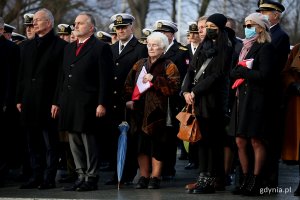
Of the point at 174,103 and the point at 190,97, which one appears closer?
the point at 190,97

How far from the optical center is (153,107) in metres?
11.5

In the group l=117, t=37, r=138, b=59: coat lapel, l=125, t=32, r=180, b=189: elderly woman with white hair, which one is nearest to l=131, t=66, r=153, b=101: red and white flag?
l=125, t=32, r=180, b=189: elderly woman with white hair

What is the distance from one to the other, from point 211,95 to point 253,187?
4.20 feet

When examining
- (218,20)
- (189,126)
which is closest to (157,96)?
(189,126)

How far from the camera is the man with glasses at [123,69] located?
1224cm

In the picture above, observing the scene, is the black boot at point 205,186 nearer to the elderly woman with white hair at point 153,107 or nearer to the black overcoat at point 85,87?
the elderly woman with white hair at point 153,107

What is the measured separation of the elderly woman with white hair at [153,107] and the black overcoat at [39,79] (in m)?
1.06

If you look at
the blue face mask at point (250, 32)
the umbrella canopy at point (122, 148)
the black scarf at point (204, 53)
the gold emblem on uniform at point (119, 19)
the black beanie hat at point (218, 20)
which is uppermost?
the gold emblem on uniform at point (119, 19)

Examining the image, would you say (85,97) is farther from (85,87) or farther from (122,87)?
(122,87)

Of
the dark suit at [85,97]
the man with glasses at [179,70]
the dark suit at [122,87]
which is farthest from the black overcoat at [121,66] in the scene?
the dark suit at [85,97]

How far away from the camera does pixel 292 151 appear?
35.1 feet

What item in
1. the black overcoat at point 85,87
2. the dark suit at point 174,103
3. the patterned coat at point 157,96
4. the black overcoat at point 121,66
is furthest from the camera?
the black overcoat at point 121,66

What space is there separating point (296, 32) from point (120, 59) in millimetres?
34085

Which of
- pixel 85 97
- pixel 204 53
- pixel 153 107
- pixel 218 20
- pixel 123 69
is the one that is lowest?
pixel 153 107
